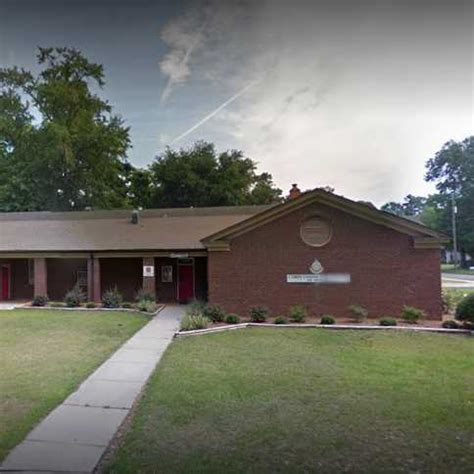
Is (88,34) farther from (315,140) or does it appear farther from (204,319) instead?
(204,319)

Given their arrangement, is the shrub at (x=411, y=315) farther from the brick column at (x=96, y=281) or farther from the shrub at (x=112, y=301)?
the brick column at (x=96, y=281)

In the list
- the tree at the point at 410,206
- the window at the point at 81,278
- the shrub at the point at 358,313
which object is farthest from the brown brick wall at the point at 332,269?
the tree at the point at 410,206

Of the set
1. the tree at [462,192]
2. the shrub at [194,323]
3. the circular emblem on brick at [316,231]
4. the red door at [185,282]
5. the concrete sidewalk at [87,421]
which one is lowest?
the concrete sidewalk at [87,421]

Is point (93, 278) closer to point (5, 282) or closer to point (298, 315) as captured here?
point (5, 282)

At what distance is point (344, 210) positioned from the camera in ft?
48.3

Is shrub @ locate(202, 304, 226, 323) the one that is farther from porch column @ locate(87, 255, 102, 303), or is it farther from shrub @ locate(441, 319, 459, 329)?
porch column @ locate(87, 255, 102, 303)

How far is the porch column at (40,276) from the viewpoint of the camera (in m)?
18.9

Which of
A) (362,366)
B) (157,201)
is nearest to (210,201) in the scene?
(157,201)

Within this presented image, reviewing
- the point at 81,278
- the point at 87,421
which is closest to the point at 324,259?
the point at 87,421

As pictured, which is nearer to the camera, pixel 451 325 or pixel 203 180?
pixel 451 325

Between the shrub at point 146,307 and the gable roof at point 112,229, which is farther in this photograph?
the gable roof at point 112,229

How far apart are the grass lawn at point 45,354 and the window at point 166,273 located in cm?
472

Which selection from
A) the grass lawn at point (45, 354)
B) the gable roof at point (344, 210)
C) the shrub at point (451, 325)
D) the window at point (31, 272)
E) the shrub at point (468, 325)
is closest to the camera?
the grass lawn at point (45, 354)

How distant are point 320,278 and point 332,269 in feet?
1.79
